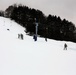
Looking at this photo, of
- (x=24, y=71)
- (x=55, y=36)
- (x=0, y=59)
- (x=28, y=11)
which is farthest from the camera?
(x=28, y=11)

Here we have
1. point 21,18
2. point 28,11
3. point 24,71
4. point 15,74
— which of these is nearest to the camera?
point 15,74

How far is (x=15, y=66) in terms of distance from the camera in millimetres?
13562

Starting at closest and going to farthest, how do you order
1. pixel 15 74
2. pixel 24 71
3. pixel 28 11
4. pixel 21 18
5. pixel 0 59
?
pixel 15 74
pixel 24 71
pixel 0 59
pixel 21 18
pixel 28 11

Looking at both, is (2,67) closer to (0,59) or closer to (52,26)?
(0,59)

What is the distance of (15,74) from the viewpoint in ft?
39.4

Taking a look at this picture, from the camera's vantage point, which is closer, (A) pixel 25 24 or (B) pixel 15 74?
(B) pixel 15 74

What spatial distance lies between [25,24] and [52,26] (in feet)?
28.8

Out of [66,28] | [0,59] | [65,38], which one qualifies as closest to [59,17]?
[66,28]

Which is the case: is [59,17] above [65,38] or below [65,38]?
above

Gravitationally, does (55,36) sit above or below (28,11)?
below

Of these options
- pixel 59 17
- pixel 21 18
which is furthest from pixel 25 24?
pixel 59 17

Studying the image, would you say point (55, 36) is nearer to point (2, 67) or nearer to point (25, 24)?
point (25, 24)

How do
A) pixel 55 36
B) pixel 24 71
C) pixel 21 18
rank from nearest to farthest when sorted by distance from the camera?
pixel 24 71 < pixel 55 36 < pixel 21 18

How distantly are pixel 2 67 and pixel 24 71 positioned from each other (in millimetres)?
1268
